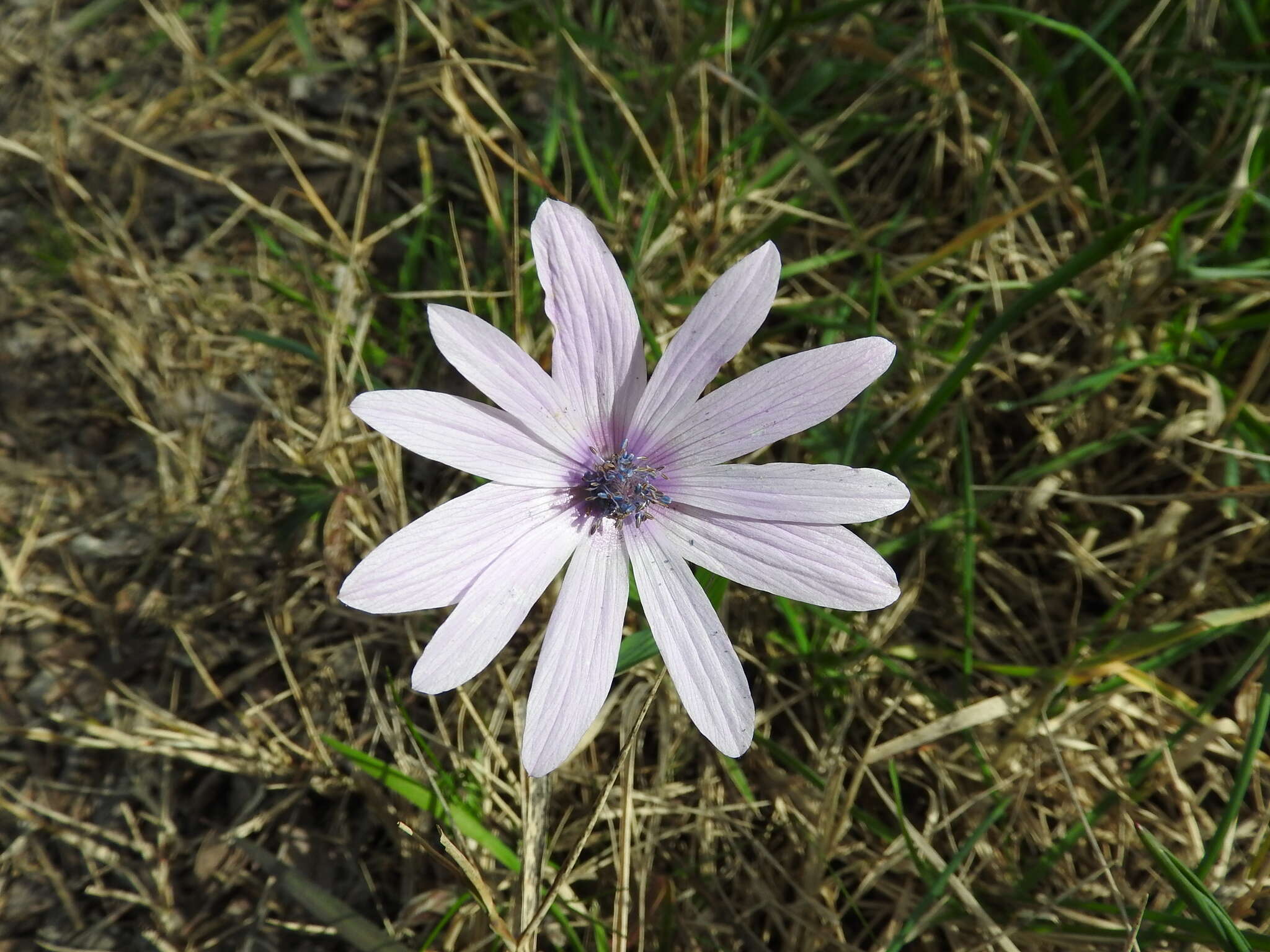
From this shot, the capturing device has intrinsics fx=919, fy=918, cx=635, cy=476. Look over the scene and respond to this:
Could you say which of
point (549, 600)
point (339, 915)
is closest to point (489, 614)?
point (549, 600)

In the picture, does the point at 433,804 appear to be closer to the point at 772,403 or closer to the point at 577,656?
the point at 577,656

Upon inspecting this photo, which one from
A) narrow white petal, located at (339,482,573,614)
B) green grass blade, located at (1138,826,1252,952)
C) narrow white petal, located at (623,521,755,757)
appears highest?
narrow white petal, located at (339,482,573,614)

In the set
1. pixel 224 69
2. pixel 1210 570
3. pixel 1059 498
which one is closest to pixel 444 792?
pixel 1059 498

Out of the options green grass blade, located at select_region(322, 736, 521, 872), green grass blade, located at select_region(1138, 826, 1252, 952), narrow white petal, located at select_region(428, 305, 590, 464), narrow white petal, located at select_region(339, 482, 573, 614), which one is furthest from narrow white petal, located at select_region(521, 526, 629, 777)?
green grass blade, located at select_region(1138, 826, 1252, 952)

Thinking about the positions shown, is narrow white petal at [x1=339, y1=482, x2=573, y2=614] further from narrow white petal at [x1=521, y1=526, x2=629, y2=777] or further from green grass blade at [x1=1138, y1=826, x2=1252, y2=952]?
green grass blade at [x1=1138, y1=826, x2=1252, y2=952]

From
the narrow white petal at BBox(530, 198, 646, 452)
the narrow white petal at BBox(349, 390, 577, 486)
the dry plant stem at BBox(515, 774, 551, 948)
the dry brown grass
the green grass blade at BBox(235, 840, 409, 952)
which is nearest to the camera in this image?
the narrow white petal at BBox(349, 390, 577, 486)

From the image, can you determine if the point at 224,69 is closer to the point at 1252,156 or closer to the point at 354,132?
the point at 354,132

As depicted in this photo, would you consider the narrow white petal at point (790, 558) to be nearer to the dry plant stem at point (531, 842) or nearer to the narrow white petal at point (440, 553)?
the narrow white petal at point (440, 553)
